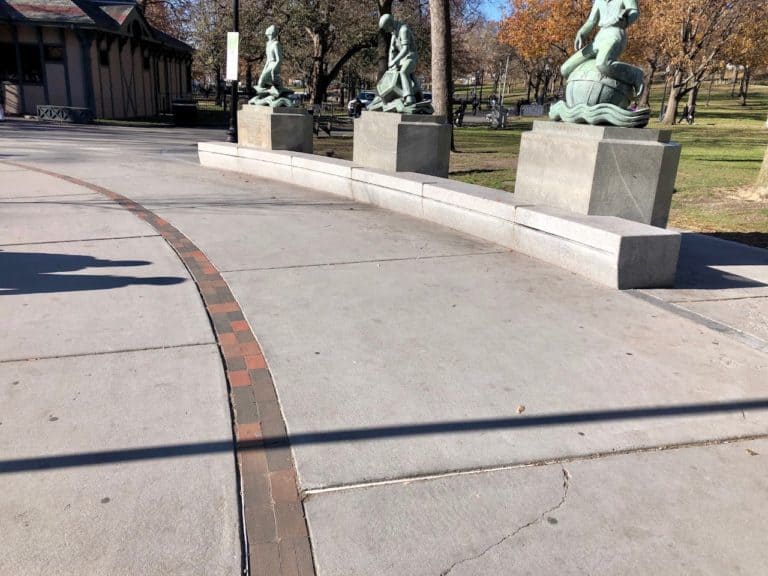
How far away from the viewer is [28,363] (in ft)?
12.5

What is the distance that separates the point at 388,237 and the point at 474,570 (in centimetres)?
511

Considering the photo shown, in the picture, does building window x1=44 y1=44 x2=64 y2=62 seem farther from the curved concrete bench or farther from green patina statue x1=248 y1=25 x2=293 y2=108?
the curved concrete bench

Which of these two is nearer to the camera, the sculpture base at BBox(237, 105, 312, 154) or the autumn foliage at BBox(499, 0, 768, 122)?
the sculpture base at BBox(237, 105, 312, 154)

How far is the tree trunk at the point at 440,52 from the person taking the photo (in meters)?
14.0

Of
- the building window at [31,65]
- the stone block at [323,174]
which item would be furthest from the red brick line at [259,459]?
the building window at [31,65]

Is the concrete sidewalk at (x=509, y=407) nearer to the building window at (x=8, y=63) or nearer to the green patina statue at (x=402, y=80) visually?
the green patina statue at (x=402, y=80)

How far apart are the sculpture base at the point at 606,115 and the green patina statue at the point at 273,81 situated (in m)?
6.44

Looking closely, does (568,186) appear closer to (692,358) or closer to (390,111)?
(692,358)

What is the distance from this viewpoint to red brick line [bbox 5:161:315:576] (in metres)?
2.39

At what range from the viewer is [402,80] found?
368 inches

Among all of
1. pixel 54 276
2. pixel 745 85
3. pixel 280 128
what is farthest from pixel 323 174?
pixel 745 85

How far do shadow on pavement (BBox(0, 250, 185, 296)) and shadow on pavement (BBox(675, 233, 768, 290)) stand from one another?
15.0 ft

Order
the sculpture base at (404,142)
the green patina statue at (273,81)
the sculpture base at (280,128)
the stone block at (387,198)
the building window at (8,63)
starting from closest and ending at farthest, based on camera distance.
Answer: the stone block at (387,198) < the sculpture base at (404,142) < the sculpture base at (280,128) < the green patina statue at (273,81) < the building window at (8,63)

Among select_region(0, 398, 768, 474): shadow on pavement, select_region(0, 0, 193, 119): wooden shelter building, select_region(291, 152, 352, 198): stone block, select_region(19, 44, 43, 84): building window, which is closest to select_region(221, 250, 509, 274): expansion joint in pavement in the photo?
select_region(0, 398, 768, 474): shadow on pavement
